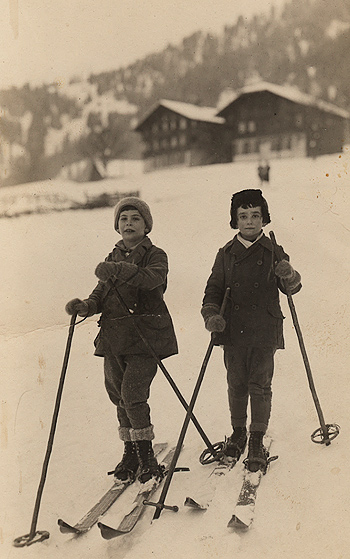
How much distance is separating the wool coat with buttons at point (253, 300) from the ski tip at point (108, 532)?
37.1 inches

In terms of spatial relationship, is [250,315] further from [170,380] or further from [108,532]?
[108,532]

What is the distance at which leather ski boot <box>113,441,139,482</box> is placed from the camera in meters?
2.60

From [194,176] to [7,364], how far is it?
55.1 inches

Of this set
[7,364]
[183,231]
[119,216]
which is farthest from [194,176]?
[7,364]

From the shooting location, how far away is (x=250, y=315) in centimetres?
258

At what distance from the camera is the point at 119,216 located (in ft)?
8.87

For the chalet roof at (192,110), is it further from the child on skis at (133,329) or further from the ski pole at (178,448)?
the ski pole at (178,448)

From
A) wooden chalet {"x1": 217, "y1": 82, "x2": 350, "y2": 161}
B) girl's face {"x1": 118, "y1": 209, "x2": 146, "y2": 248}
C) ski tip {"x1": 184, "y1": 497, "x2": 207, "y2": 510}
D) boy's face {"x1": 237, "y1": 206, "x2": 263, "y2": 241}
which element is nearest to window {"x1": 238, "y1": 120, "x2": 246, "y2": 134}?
wooden chalet {"x1": 217, "y1": 82, "x2": 350, "y2": 161}

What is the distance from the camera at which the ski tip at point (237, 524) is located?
2244 millimetres

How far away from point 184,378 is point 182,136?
1.29 metres

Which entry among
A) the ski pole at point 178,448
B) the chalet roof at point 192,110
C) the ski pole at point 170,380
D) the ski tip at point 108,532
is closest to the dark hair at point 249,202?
the ski pole at point 178,448

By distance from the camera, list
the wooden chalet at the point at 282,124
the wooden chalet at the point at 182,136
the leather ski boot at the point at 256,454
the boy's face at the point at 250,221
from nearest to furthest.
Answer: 1. the leather ski boot at the point at 256,454
2. the boy's face at the point at 250,221
3. the wooden chalet at the point at 282,124
4. the wooden chalet at the point at 182,136

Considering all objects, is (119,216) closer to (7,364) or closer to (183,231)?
(183,231)

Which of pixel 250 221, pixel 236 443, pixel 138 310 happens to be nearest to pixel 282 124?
pixel 250 221
